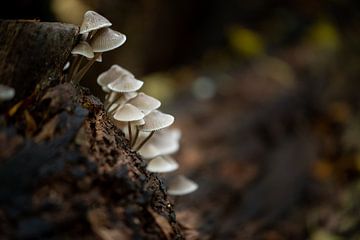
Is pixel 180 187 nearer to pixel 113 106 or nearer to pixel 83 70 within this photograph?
pixel 113 106

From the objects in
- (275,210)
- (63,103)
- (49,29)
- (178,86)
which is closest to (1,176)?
(63,103)

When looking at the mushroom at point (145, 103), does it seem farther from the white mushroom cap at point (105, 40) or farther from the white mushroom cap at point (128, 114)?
the white mushroom cap at point (105, 40)

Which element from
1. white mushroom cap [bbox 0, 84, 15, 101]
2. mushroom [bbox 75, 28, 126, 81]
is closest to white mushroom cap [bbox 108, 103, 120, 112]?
mushroom [bbox 75, 28, 126, 81]

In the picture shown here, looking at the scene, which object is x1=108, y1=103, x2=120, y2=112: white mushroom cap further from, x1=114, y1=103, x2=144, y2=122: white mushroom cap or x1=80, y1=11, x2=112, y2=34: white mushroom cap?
x1=80, y1=11, x2=112, y2=34: white mushroom cap

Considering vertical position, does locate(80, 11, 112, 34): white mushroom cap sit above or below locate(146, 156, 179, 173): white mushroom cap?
above

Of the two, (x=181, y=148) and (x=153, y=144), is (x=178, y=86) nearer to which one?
(x=181, y=148)

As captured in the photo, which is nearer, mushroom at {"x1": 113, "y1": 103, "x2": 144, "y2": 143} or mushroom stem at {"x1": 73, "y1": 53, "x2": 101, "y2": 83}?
mushroom at {"x1": 113, "y1": 103, "x2": 144, "y2": 143}

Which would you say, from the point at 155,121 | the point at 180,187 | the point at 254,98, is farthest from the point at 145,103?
the point at 254,98

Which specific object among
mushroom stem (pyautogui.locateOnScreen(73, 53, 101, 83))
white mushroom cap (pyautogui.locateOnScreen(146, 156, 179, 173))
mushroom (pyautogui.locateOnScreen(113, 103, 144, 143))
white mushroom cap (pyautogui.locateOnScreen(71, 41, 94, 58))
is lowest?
white mushroom cap (pyautogui.locateOnScreen(146, 156, 179, 173))
